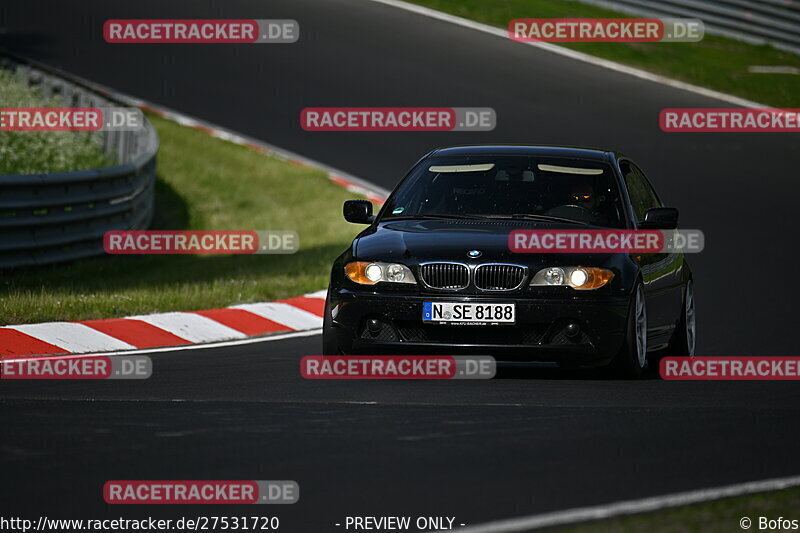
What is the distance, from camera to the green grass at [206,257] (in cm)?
1259

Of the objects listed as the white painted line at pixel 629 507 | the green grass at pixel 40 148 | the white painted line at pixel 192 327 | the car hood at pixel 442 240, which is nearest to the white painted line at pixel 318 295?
the white painted line at pixel 192 327

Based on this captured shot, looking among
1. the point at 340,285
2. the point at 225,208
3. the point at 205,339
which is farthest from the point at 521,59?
the point at 340,285

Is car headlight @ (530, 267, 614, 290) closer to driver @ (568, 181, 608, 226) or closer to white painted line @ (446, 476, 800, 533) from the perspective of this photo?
driver @ (568, 181, 608, 226)

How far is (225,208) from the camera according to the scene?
20.4m

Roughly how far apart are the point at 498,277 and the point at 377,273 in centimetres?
72

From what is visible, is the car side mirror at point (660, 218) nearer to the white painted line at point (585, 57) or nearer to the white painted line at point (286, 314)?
the white painted line at point (286, 314)

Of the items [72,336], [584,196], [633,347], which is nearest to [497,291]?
[633,347]

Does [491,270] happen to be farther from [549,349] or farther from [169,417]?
[169,417]

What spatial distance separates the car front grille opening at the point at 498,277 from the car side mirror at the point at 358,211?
1.49 meters

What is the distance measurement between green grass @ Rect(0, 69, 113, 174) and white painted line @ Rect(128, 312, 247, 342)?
7.14 metres

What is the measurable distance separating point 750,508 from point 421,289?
3.63 m

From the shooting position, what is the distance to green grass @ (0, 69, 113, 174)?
19.0 metres

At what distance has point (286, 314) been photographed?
42.5ft

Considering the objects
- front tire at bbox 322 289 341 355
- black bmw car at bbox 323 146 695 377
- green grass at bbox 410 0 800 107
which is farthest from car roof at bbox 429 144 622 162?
green grass at bbox 410 0 800 107
